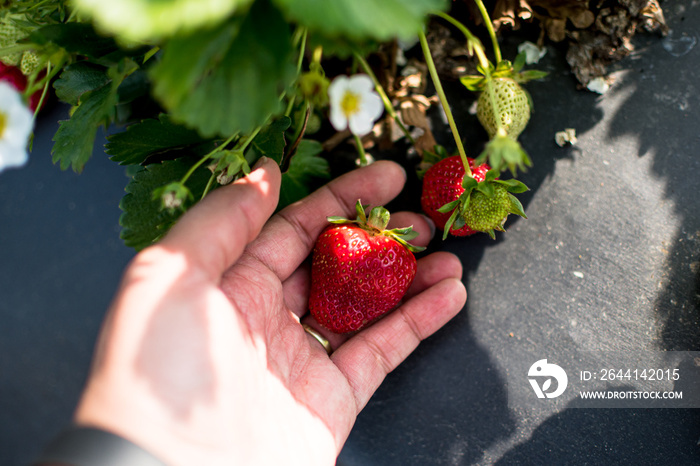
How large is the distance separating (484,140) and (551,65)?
0.19 metres

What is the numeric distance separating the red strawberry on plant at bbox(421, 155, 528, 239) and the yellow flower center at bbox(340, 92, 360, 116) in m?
0.20

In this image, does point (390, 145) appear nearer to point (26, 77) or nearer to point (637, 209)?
point (637, 209)

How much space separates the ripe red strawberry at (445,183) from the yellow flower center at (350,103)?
22 centimetres

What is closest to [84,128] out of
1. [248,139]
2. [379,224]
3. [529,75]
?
[248,139]

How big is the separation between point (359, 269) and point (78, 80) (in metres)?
0.46

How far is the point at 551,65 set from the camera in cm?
92

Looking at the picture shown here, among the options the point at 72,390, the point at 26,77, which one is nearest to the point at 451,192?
the point at 26,77

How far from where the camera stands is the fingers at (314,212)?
Answer: 77 centimetres

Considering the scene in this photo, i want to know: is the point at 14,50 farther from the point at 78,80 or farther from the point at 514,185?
the point at 514,185

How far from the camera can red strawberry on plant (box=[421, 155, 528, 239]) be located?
690 mm

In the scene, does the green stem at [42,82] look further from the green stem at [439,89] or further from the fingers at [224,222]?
the green stem at [439,89]

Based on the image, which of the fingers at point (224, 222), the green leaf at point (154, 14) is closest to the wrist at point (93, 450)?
the fingers at point (224, 222)

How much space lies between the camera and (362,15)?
1.27 ft

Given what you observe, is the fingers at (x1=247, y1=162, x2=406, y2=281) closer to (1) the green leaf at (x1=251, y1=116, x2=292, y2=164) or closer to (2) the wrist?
(1) the green leaf at (x1=251, y1=116, x2=292, y2=164)
